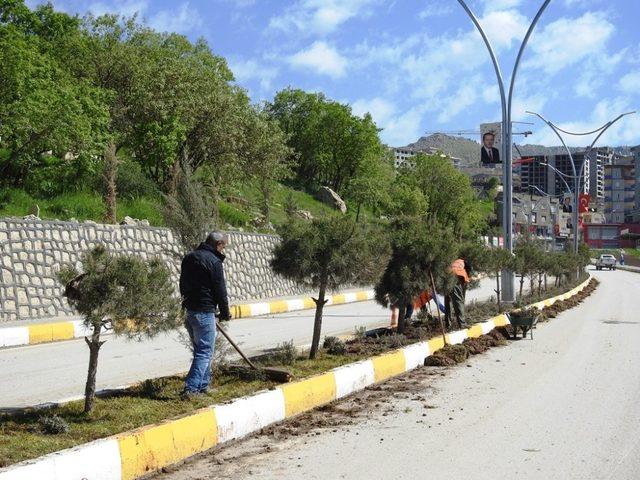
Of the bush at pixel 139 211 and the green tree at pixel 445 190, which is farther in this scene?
the green tree at pixel 445 190

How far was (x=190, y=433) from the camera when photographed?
6.16 m

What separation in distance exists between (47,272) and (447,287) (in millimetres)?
8954

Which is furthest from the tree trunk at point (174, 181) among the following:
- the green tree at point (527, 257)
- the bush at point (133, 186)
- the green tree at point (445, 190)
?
the green tree at point (445, 190)

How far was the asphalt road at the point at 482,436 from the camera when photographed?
5.75 m

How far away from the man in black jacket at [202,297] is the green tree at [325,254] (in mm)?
2527

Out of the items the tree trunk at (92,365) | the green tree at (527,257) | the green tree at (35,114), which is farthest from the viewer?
the green tree at (527,257)

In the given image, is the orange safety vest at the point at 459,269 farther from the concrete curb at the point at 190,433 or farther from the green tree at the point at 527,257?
the green tree at the point at 527,257

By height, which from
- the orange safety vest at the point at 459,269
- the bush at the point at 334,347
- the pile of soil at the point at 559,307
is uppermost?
the orange safety vest at the point at 459,269

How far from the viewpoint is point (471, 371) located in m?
11.0

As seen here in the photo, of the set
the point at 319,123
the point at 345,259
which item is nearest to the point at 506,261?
the point at 345,259

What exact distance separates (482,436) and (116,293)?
11.3 feet

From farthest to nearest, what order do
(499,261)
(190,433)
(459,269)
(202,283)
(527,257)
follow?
(527,257), (499,261), (459,269), (202,283), (190,433)

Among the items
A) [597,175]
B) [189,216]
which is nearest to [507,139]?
[189,216]

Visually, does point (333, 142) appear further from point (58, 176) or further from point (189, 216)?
point (189, 216)
